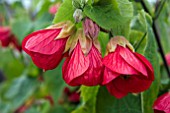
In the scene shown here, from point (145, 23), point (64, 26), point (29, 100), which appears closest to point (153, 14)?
point (145, 23)

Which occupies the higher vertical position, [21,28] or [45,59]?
[45,59]

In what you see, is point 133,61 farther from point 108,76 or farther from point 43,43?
point 43,43

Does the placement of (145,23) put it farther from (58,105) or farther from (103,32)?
(58,105)

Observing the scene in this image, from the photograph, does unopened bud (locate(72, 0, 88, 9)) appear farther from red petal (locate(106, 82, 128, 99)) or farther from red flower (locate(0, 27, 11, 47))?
red flower (locate(0, 27, 11, 47))

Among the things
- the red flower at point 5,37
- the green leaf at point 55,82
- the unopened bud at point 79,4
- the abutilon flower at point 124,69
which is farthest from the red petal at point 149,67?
the red flower at point 5,37

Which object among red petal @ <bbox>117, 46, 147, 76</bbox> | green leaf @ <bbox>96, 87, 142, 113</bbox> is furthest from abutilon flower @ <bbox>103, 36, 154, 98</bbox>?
green leaf @ <bbox>96, 87, 142, 113</bbox>

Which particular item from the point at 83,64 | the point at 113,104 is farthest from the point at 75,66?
the point at 113,104
